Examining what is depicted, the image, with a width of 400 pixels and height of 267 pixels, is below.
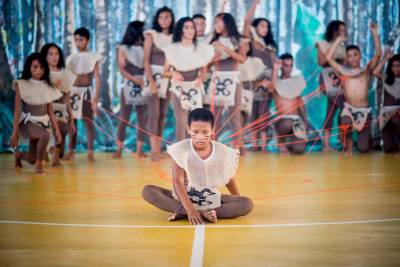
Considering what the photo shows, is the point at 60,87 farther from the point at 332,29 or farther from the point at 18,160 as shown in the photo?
the point at 332,29

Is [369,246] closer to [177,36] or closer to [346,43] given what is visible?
[177,36]

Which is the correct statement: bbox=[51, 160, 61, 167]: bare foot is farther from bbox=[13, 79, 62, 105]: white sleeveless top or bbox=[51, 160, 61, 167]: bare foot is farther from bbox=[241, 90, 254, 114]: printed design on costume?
bbox=[241, 90, 254, 114]: printed design on costume

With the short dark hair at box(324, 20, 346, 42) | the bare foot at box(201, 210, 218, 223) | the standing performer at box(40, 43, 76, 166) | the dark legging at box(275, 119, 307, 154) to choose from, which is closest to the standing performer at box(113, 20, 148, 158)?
the standing performer at box(40, 43, 76, 166)

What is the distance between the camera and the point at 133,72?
8.56 meters

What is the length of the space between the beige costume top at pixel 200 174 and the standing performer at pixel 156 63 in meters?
3.82

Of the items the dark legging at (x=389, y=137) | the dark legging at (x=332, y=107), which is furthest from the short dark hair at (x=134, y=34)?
the dark legging at (x=389, y=137)

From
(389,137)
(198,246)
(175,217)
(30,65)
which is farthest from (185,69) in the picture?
(198,246)

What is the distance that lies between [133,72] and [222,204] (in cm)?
Result: 443

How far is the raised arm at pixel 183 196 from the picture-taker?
13.4 ft

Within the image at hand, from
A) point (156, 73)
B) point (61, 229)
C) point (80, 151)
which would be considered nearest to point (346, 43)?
point (156, 73)

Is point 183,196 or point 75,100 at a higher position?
point 75,100

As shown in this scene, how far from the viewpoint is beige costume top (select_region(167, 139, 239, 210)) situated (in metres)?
4.24

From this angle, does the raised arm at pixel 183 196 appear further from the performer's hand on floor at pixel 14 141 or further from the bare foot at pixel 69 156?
the bare foot at pixel 69 156

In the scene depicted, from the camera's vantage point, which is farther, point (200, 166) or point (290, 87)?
point (290, 87)
